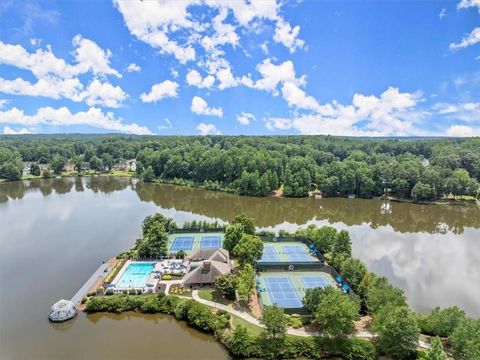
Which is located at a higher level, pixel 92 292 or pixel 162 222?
pixel 162 222

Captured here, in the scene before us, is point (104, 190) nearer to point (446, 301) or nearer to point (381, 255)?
point (381, 255)

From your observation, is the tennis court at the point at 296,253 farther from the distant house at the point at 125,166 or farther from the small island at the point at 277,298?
the distant house at the point at 125,166

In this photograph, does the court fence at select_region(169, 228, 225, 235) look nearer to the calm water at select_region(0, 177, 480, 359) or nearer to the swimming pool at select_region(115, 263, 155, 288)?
the calm water at select_region(0, 177, 480, 359)

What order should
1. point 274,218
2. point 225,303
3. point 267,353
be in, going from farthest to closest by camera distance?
point 274,218, point 225,303, point 267,353

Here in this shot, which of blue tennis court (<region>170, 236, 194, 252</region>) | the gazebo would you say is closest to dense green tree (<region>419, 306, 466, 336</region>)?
blue tennis court (<region>170, 236, 194, 252</region>)

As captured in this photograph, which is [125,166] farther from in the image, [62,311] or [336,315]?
[336,315]

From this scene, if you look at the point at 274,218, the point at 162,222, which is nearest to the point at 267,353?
the point at 162,222
